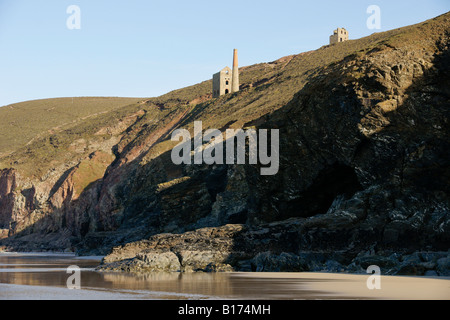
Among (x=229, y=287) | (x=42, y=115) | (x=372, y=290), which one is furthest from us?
(x=42, y=115)

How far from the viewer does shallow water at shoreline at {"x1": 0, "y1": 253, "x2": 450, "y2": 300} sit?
2023cm

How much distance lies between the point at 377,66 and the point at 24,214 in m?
73.6

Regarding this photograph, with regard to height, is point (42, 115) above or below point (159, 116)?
above

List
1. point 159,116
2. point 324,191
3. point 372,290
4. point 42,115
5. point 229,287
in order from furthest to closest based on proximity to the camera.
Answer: point 42,115 < point 159,116 < point 324,191 < point 229,287 < point 372,290

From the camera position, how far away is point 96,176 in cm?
9738

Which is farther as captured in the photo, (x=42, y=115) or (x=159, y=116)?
(x=42, y=115)

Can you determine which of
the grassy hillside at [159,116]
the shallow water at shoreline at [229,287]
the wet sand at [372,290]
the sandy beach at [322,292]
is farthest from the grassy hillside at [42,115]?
the sandy beach at [322,292]

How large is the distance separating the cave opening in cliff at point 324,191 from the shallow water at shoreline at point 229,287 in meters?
12.7

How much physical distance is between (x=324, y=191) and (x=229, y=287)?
65.5 ft

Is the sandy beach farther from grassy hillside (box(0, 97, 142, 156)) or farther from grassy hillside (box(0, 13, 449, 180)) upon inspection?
grassy hillside (box(0, 97, 142, 156))

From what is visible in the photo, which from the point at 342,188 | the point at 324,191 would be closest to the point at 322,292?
the point at 342,188

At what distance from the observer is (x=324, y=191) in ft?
138

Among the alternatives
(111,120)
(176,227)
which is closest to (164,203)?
(176,227)

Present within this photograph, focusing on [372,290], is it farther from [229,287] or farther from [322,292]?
[229,287]
